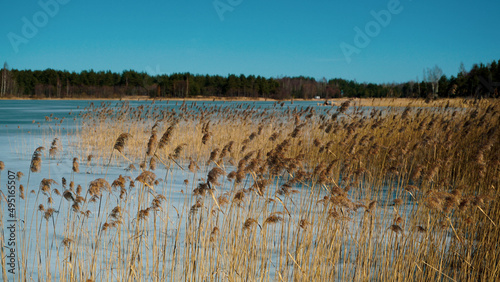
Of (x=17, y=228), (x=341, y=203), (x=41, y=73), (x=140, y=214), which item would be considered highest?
(x=41, y=73)

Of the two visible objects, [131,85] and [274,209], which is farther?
[131,85]

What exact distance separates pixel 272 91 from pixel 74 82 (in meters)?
40.8

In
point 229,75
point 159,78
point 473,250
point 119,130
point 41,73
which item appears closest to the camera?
point 473,250

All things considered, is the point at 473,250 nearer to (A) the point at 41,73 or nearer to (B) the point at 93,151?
(B) the point at 93,151

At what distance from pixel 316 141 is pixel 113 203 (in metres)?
2.54

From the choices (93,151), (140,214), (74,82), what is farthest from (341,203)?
(74,82)

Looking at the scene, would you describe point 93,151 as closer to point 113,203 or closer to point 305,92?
point 113,203

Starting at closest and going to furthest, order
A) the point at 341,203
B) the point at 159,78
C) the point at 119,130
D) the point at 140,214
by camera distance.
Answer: the point at 341,203 < the point at 140,214 < the point at 119,130 < the point at 159,78

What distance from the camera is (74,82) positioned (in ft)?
234

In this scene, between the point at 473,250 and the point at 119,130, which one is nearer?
the point at 473,250

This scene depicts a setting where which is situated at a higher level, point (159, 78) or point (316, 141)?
point (159, 78)

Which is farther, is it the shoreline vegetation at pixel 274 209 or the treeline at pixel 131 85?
the treeline at pixel 131 85

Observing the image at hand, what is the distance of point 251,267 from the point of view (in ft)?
8.57

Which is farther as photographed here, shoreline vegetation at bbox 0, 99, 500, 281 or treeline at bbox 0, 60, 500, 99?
treeline at bbox 0, 60, 500, 99
